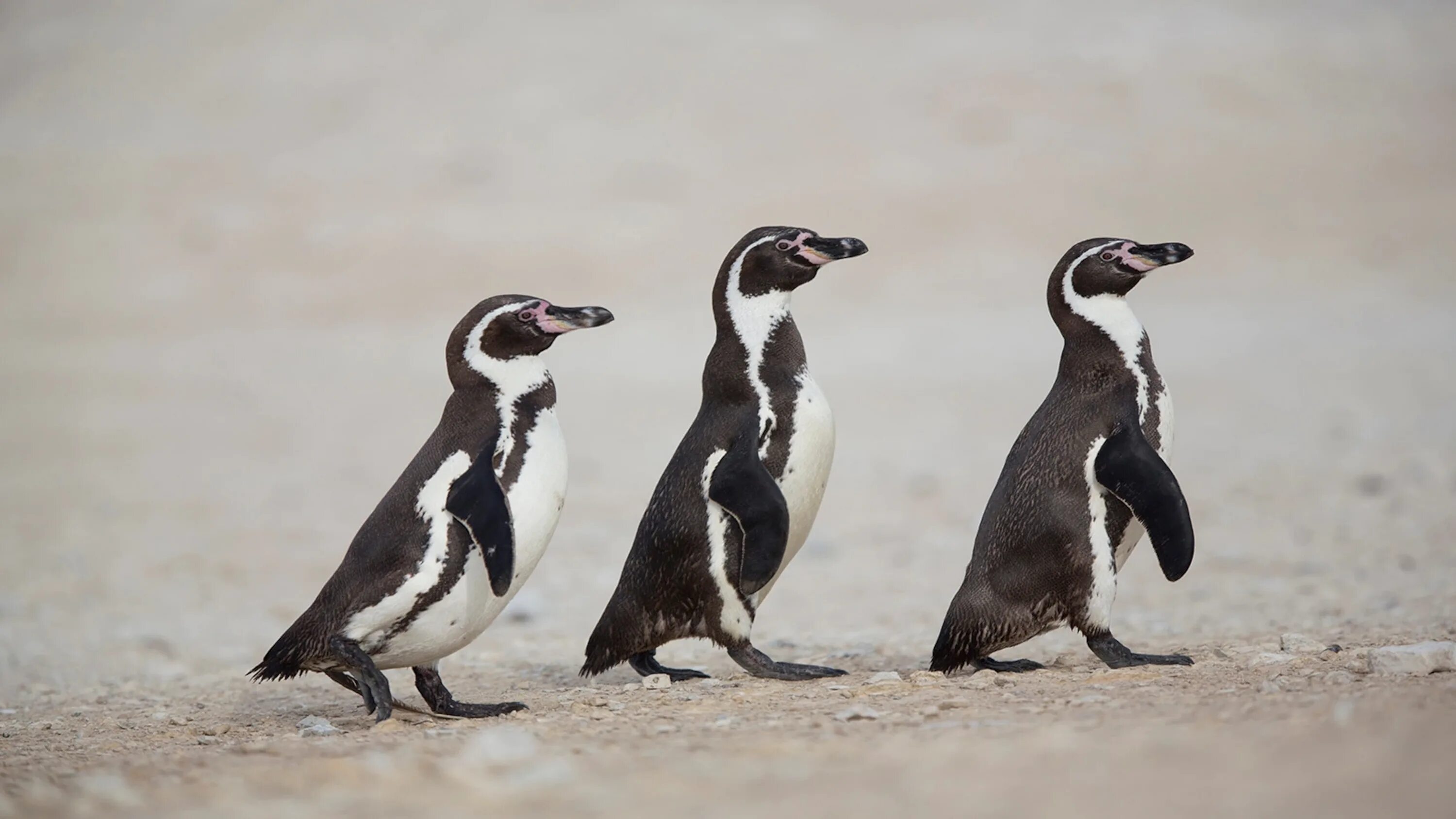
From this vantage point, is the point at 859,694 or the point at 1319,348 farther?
the point at 1319,348

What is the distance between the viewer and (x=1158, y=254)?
18.6 feet

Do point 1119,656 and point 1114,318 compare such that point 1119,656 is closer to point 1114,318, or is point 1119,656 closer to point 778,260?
point 1114,318

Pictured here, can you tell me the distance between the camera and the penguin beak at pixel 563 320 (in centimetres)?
546

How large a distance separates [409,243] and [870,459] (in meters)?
13.5

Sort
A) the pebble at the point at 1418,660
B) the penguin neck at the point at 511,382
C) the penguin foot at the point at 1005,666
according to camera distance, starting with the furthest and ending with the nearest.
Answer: the penguin foot at the point at 1005,666 < the penguin neck at the point at 511,382 < the pebble at the point at 1418,660

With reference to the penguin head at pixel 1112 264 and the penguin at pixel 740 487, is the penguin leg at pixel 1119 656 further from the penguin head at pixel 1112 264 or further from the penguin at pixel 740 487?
the penguin head at pixel 1112 264

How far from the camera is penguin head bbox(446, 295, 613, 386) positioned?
5465 mm

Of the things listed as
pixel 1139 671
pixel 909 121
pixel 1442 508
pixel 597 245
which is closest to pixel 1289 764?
pixel 1139 671

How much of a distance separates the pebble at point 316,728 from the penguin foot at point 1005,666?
218cm

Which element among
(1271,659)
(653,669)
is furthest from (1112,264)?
(653,669)

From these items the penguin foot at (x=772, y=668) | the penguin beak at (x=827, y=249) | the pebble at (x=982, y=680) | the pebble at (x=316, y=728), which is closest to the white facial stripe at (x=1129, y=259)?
the penguin beak at (x=827, y=249)

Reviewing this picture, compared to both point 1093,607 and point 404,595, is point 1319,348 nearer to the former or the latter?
point 1093,607

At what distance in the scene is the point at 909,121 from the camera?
28875 millimetres

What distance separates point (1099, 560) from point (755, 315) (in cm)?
160
